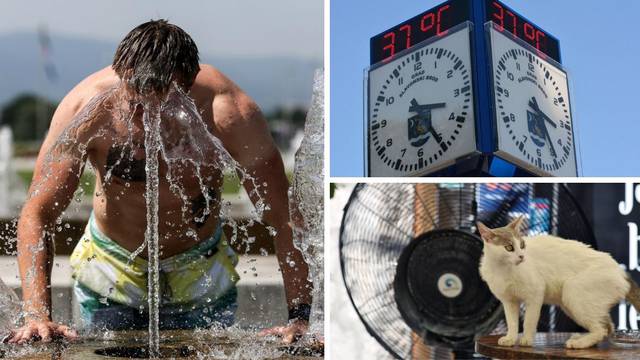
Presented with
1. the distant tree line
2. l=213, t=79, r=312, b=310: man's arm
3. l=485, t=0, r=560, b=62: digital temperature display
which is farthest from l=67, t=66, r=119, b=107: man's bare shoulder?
the distant tree line

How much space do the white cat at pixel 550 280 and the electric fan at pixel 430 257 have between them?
0.16 feet

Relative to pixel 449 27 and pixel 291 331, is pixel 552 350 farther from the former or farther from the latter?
pixel 449 27

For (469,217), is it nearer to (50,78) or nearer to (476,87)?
(476,87)

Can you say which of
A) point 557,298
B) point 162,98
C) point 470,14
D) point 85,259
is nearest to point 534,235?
point 557,298

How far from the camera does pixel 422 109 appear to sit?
3.71 metres

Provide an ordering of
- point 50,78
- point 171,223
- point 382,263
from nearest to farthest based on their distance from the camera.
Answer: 1. point 382,263
2. point 171,223
3. point 50,78

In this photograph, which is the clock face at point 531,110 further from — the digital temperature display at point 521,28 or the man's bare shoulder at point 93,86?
the man's bare shoulder at point 93,86

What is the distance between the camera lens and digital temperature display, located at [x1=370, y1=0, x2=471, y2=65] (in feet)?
12.4

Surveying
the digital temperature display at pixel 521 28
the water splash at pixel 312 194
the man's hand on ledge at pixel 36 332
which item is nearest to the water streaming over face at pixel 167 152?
the water splash at pixel 312 194

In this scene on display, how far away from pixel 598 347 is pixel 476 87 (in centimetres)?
108

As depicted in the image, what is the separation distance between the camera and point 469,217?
10.6ft

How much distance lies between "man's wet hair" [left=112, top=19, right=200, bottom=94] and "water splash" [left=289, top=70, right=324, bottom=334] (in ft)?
1.36

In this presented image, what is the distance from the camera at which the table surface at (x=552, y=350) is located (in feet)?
8.91

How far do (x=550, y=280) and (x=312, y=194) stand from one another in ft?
2.71
